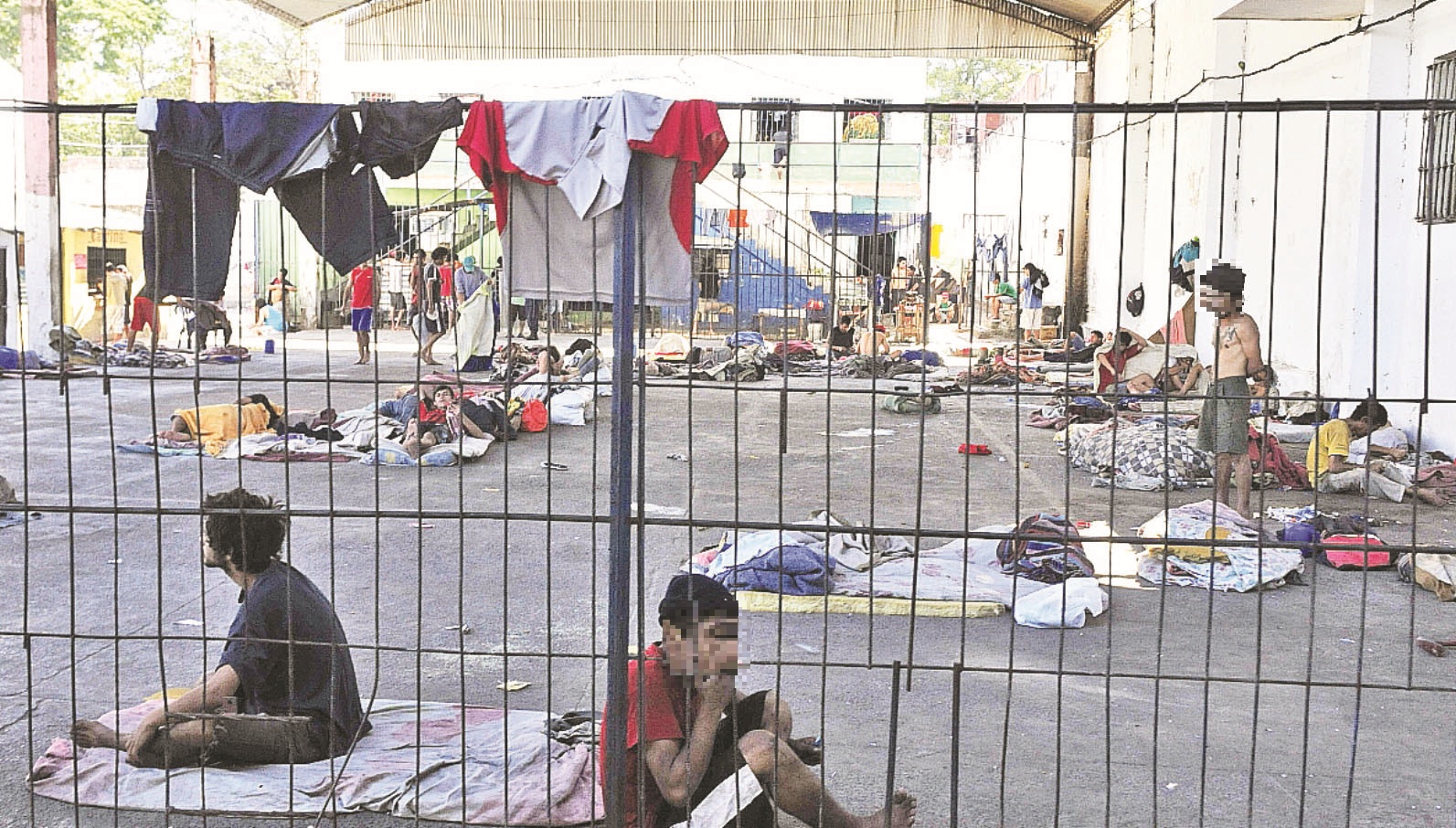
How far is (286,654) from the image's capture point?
4387 mm

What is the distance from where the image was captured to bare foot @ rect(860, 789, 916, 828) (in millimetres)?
3836

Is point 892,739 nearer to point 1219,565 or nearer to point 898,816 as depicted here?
point 898,816

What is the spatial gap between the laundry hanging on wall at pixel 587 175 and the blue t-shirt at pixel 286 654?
125 centimetres

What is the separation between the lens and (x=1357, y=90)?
505 inches

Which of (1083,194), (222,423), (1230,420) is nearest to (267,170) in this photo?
(1230,420)

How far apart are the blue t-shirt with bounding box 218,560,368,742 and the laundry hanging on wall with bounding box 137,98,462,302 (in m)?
0.98

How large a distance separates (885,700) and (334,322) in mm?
28623

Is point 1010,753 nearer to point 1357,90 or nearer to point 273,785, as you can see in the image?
point 273,785

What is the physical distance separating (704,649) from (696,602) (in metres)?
0.15

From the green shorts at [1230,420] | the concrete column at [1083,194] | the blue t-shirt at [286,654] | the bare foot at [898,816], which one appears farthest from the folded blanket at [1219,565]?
the concrete column at [1083,194]

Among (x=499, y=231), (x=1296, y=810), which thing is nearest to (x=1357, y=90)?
(x=1296, y=810)

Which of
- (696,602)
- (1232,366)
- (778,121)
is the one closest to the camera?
(696,602)

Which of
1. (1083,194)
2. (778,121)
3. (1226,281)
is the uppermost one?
(778,121)

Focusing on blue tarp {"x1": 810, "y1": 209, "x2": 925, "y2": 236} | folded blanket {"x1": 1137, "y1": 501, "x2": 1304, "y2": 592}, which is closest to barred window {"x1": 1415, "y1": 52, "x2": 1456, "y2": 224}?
folded blanket {"x1": 1137, "y1": 501, "x2": 1304, "y2": 592}
